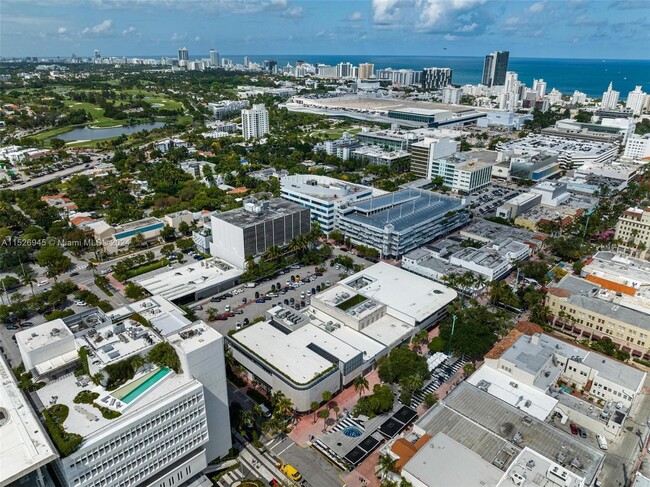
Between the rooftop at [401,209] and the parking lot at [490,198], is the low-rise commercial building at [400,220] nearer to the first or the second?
the rooftop at [401,209]

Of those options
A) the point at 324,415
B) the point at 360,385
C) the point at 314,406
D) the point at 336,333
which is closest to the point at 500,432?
the point at 360,385

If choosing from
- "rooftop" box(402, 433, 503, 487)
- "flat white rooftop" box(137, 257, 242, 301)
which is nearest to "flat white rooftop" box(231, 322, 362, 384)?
"rooftop" box(402, 433, 503, 487)

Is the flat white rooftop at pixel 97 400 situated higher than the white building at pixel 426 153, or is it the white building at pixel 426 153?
the white building at pixel 426 153

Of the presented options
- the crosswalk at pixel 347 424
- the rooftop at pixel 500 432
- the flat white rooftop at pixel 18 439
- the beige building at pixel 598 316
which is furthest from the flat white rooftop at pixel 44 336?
the beige building at pixel 598 316

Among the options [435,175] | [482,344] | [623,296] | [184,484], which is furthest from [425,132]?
[184,484]

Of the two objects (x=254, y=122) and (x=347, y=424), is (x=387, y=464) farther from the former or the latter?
(x=254, y=122)

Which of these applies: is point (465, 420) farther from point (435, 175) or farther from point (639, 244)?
point (435, 175)
